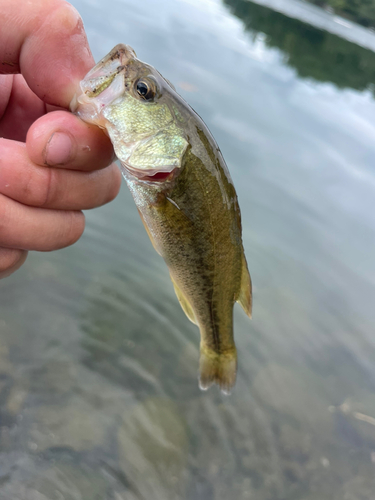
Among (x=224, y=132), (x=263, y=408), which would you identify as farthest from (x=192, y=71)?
(x=263, y=408)

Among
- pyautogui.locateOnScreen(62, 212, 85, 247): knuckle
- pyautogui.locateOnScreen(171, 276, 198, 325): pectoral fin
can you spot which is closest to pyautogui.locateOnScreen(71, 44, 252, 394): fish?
pyautogui.locateOnScreen(171, 276, 198, 325): pectoral fin

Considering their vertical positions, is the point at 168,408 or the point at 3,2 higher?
the point at 3,2

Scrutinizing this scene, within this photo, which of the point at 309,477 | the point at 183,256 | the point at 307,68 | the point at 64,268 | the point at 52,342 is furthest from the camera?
the point at 307,68

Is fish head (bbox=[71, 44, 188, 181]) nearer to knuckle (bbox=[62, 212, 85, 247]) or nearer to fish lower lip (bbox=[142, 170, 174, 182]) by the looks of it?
fish lower lip (bbox=[142, 170, 174, 182])

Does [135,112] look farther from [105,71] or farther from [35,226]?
[35,226]

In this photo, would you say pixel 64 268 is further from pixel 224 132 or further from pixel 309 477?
pixel 224 132

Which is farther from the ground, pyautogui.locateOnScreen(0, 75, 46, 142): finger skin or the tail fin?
pyautogui.locateOnScreen(0, 75, 46, 142): finger skin

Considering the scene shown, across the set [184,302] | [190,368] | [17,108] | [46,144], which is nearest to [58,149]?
[46,144]
